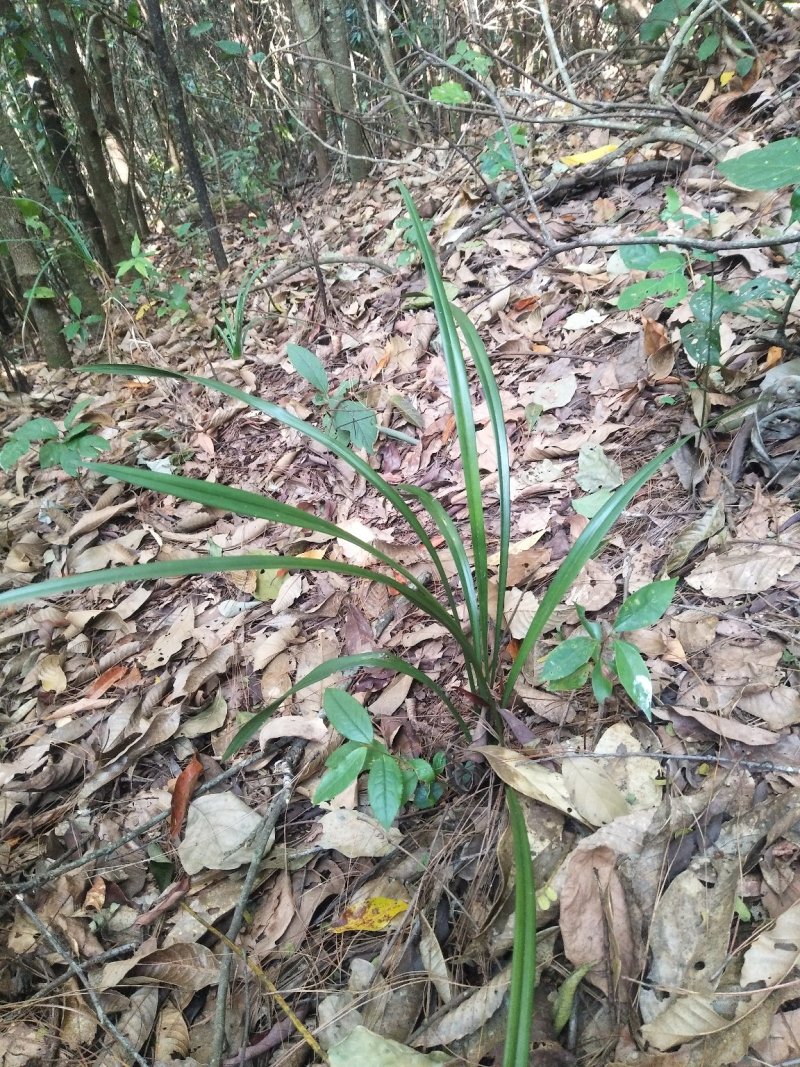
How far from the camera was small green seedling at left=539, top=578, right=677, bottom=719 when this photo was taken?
85cm

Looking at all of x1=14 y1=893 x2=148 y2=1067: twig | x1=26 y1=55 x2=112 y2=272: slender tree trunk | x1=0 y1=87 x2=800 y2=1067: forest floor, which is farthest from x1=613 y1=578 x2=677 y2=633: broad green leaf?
x1=26 y1=55 x2=112 y2=272: slender tree trunk

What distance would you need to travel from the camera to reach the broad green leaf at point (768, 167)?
2.96 feet

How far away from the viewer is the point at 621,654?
0.86m

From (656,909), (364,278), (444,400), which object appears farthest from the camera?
(364,278)

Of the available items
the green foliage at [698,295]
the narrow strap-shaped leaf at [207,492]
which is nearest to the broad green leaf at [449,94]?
the green foliage at [698,295]

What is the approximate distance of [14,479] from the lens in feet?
7.45

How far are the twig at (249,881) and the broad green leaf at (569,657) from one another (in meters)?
0.50

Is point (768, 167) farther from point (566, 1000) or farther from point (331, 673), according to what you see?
point (566, 1000)

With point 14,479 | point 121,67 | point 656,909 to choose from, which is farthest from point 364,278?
point 121,67

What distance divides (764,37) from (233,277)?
8.09ft

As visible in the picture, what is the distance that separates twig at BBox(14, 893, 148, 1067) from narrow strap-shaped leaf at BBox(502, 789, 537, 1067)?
0.52 m

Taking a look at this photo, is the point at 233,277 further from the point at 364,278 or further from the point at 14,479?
the point at 14,479

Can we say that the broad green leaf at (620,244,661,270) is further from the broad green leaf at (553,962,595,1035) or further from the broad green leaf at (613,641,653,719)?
the broad green leaf at (553,962,595,1035)

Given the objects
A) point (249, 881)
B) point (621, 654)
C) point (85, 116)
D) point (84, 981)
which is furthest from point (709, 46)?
point (85, 116)
